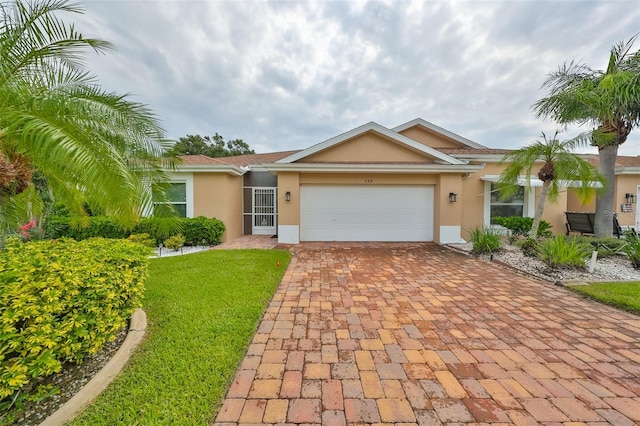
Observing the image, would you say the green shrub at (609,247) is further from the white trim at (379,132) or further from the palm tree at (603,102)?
the white trim at (379,132)

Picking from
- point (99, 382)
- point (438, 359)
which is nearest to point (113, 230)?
point (99, 382)

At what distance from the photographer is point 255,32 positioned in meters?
11.4

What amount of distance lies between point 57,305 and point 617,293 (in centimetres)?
921

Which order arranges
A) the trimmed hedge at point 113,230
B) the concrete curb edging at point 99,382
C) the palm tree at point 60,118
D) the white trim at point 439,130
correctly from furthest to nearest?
1. the white trim at point 439,130
2. the trimmed hedge at point 113,230
3. the palm tree at point 60,118
4. the concrete curb edging at point 99,382

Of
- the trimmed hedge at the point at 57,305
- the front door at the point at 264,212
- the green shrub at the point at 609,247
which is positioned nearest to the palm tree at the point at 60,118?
the trimmed hedge at the point at 57,305

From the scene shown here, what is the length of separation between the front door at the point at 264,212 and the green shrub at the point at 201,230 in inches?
132

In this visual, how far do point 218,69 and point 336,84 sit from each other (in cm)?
715

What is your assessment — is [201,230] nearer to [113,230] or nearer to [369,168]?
[113,230]

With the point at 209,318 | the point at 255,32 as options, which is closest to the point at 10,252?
the point at 209,318

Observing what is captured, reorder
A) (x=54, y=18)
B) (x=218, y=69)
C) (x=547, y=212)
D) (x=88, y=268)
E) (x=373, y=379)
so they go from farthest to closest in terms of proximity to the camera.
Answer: (x=218, y=69), (x=547, y=212), (x=54, y=18), (x=88, y=268), (x=373, y=379)

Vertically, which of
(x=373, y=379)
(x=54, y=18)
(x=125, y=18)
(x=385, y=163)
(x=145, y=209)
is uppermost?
(x=125, y=18)

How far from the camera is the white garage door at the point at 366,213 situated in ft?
38.0

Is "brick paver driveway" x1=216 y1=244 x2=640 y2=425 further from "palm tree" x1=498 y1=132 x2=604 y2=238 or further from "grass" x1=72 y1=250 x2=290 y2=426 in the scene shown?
"palm tree" x1=498 y1=132 x2=604 y2=238

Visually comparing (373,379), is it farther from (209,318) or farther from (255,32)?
(255,32)
